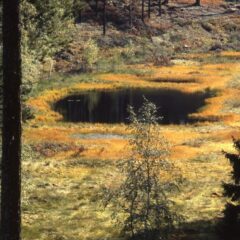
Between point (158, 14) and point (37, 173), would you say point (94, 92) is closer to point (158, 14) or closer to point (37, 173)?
point (37, 173)

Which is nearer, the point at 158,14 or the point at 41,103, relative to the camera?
the point at 41,103

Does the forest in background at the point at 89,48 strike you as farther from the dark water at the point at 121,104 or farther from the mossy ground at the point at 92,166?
the dark water at the point at 121,104

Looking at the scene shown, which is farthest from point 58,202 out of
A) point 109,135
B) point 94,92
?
point 94,92

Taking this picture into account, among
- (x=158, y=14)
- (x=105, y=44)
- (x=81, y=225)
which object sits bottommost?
(x=81, y=225)

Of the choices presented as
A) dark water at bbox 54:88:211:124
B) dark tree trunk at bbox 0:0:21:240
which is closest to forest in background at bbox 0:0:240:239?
dark water at bbox 54:88:211:124

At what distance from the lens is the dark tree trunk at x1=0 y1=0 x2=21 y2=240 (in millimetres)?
11854

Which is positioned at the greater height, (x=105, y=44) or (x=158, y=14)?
(x=158, y=14)

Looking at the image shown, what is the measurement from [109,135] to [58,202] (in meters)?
21.9

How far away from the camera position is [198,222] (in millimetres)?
25953

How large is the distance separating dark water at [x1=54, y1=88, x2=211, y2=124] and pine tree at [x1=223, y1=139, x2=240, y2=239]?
119ft

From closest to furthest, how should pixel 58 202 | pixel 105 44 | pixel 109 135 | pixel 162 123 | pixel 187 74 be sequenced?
pixel 58 202 < pixel 109 135 < pixel 162 123 < pixel 187 74 < pixel 105 44

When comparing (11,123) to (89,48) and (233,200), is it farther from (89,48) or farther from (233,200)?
(89,48)

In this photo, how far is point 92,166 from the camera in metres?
38.1

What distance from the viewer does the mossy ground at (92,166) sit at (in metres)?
25.9
